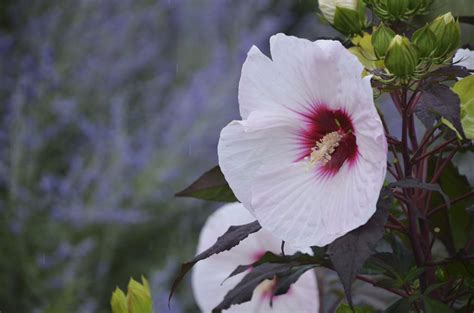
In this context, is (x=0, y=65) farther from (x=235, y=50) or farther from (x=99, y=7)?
(x=235, y=50)

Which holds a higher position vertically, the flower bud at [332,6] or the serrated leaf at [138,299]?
the flower bud at [332,6]

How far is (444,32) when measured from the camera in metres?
0.50

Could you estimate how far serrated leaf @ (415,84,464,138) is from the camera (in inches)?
18.5

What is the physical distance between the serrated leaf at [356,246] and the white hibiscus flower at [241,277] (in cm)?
20

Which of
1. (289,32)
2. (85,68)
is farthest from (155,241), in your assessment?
(289,32)

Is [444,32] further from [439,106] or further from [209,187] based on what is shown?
[209,187]

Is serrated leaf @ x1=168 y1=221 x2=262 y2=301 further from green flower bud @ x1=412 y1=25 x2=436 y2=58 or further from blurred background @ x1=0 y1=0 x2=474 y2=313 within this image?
blurred background @ x1=0 y1=0 x2=474 y2=313

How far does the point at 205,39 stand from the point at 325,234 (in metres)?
1.95

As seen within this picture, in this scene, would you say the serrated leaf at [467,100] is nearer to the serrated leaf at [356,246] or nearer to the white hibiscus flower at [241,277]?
the serrated leaf at [356,246]

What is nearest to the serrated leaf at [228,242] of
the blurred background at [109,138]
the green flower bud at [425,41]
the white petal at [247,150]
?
the white petal at [247,150]

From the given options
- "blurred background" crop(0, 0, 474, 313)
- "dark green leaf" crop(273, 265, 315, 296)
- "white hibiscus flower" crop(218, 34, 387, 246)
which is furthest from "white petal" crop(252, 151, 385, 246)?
"blurred background" crop(0, 0, 474, 313)

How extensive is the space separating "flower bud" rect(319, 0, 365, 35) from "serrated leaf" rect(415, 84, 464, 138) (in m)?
0.08

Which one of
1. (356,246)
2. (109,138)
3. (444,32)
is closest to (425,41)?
(444,32)

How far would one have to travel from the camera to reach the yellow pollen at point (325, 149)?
500 millimetres
